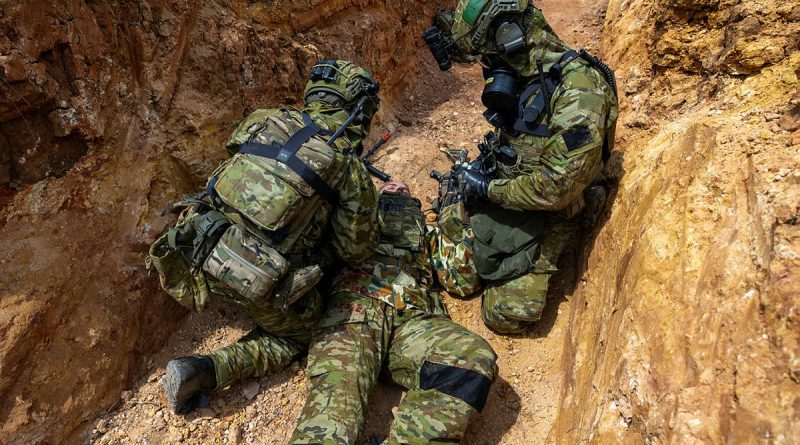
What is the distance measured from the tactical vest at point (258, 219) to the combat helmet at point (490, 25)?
1371 millimetres

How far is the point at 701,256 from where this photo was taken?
7.92 feet

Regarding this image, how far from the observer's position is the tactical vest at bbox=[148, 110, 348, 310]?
Result: 3.39m

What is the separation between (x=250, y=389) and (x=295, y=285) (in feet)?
3.41

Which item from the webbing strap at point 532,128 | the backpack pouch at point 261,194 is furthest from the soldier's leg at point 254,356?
the webbing strap at point 532,128

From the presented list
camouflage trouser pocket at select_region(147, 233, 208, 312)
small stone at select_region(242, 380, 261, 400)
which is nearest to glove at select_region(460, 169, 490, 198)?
camouflage trouser pocket at select_region(147, 233, 208, 312)

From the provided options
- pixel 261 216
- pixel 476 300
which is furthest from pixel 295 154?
pixel 476 300

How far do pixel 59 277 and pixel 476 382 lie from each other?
307 cm

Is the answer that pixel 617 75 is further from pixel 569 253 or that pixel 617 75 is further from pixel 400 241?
pixel 400 241

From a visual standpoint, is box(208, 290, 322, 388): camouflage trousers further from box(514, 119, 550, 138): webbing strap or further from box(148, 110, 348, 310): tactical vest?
box(514, 119, 550, 138): webbing strap

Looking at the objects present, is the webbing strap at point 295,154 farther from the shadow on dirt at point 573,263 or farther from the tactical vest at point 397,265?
the shadow on dirt at point 573,263

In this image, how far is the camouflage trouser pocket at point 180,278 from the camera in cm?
365

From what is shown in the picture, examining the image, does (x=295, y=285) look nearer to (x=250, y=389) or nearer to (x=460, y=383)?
(x=250, y=389)

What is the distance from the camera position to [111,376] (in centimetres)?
371

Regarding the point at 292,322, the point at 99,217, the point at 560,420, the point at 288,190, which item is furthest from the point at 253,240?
the point at 560,420
